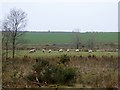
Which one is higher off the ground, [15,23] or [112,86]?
[15,23]

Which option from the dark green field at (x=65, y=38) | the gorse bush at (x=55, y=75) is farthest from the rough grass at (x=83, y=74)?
the dark green field at (x=65, y=38)

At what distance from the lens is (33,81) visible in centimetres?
1176

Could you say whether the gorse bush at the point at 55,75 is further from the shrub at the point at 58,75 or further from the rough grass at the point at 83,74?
the rough grass at the point at 83,74

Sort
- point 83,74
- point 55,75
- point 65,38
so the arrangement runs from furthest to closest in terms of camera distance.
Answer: point 65,38
point 83,74
point 55,75

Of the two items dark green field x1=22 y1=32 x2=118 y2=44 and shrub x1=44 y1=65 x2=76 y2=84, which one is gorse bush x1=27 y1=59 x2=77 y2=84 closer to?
shrub x1=44 y1=65 x2=76 y2=84

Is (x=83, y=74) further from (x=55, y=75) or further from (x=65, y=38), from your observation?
(x=65, y=38)

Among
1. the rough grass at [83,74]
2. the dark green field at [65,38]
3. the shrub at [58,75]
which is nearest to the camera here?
the rough grass at [83,74]

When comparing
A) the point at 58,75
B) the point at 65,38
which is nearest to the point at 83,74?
the point at 58,75

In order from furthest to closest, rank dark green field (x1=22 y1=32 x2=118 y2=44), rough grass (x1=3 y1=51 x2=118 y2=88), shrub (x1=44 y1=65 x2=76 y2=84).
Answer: dark green field (x1=22 y1=32 x2=118 y2=44)
shrub (x1=44 y1=65 x2=76 y2=84)
rough grass (x1=3 y1=51 x2=118 y2=88)

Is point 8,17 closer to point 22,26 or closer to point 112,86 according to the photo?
point 22,26

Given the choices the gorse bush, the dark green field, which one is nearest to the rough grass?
the gorse bush

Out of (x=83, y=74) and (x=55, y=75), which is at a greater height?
(x=55, y=75)

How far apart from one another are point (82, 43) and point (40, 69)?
53.5m

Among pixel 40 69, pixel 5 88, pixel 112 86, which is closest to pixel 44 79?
pixel 40 69
